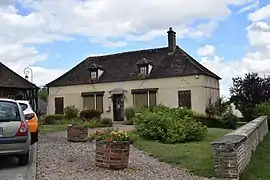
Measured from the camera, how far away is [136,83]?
32.1 metres

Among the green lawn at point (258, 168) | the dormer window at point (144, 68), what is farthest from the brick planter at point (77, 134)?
the dormer window at point (144, 68)

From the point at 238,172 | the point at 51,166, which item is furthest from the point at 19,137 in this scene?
the point at 238,172

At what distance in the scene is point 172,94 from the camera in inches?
1203

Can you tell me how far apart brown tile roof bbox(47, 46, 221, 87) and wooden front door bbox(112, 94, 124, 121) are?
1554 millimetres

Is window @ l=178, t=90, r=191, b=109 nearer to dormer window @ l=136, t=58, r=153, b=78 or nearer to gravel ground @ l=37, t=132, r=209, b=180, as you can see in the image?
dormer window @ l=136, t=58, r=153, b=78

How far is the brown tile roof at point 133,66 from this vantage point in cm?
3059

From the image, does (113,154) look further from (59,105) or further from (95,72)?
(59,105)

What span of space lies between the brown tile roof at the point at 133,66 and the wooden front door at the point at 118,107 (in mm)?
1554

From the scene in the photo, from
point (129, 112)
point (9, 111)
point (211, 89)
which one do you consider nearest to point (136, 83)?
point (129, 112)

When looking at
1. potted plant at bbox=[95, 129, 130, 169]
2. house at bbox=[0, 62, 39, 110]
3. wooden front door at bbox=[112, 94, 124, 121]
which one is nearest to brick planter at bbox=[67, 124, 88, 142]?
potted plant at bbox=[95, 129, 130, 169]

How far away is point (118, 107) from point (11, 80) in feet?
30.3

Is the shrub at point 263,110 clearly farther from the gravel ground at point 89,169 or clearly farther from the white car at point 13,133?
the white car at point 13,133

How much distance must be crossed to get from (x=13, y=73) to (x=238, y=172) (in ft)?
84.3

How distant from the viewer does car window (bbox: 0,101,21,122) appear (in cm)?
794
